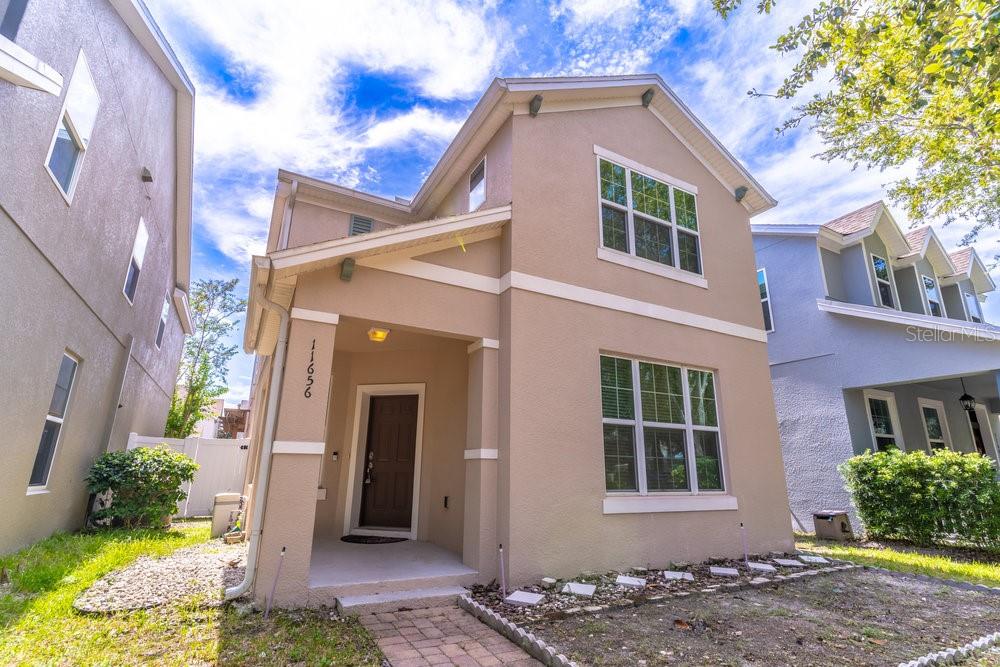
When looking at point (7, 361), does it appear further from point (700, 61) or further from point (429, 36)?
point (700, 61)

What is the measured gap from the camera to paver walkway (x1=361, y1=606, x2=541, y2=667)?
11.5ft

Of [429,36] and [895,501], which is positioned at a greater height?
[429,36]

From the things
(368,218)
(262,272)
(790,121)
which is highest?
(790,121)

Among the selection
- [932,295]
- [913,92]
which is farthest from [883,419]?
[913,92]

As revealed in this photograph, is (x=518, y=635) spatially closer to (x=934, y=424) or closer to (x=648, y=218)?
(x=648, y=218)

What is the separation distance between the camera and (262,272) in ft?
15.8

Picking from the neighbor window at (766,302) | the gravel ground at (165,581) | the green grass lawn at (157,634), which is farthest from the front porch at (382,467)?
the neighbor window at (766,302)

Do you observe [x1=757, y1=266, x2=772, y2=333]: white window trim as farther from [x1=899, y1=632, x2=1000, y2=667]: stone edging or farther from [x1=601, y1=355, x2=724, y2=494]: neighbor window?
[x1=899, y1=632, x2=1000, y2=667]: stone edging

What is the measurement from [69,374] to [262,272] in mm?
4715

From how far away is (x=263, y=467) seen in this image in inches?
183

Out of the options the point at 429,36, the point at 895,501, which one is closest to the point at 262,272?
the point at 429,36

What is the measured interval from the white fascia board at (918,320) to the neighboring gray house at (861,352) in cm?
2

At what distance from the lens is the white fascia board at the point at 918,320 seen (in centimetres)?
817

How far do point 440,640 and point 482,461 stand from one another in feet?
6.35
